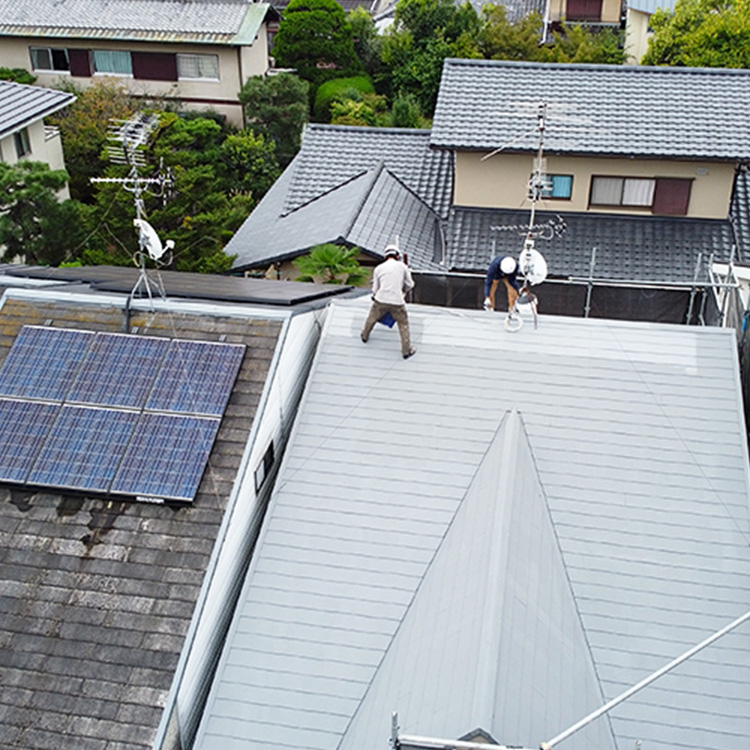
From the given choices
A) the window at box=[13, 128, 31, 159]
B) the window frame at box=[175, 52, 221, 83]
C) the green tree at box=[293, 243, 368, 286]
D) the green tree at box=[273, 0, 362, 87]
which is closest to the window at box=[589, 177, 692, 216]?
the green tree at box=[293, 243, 368, 286]

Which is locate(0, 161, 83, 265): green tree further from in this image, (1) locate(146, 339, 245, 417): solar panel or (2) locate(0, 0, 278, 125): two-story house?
(2) locate(0, 0, 278, 125): two-story house

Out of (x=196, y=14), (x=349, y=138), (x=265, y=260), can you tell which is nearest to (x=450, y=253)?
(x=265, y=260)

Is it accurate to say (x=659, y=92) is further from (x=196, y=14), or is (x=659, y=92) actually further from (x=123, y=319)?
(x=196, y=14)

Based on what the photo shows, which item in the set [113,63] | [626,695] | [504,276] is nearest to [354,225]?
[504,276]

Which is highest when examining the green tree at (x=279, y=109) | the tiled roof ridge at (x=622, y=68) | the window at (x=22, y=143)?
the tiled roof ridge at (x=622, y=68)

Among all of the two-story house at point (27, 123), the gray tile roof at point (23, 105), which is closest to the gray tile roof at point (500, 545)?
the gray tile roof at point (23, 105)

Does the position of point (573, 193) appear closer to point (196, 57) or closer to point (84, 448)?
point (84, 448)

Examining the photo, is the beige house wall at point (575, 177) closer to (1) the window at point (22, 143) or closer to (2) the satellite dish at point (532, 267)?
(2) the satellite dish at point (532, 267)
